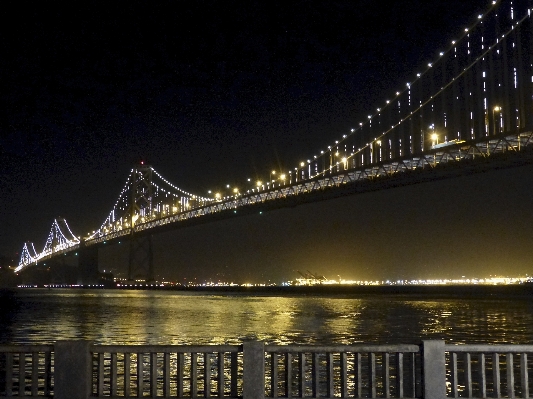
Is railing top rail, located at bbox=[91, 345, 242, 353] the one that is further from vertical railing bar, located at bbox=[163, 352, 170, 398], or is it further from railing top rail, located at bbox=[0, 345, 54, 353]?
railing top rail, located at bbox=[0, 345, 54, 353]

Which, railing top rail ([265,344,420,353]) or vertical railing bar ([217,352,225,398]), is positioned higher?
railing top rail ([265,344,420,353])

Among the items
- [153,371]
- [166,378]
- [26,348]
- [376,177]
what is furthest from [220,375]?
[376,177]

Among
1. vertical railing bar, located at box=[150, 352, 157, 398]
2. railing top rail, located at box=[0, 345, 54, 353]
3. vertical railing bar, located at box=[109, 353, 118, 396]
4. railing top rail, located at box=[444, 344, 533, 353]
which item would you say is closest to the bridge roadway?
railing top rail, located at box=[444, 344, 533, 353]

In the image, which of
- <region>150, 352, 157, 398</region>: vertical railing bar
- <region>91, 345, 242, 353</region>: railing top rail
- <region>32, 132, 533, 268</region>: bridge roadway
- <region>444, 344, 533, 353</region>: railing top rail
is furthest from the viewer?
<region>32, 132, 533, 268</region>: bridge roadway

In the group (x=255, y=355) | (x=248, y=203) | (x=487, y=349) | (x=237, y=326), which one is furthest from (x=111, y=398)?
(x=248, y=203)

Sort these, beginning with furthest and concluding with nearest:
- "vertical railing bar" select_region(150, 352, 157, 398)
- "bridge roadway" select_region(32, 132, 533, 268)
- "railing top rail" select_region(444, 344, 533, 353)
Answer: "bridge roadway" select_region(32, 132, 533, 268) < "vertical railing bar" select_region(150, 352, 157, 398) < "railing top rail" select_region(444, 344, 533, 353)

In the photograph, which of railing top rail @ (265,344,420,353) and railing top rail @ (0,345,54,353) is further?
railing top rail @ (0,345,54,353)

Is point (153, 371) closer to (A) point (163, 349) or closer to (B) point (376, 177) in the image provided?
(A) point (163, 349)

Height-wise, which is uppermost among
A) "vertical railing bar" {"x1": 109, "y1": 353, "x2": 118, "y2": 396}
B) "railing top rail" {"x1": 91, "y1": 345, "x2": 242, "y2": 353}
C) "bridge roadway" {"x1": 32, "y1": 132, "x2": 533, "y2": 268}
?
"bridge roadway" {"x1": 32, "y1": 132, "x2": 533, "y2": 268}

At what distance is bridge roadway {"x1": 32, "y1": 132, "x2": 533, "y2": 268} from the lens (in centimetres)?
4194

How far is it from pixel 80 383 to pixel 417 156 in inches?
1694

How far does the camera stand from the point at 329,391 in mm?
7809

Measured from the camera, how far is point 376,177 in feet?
177

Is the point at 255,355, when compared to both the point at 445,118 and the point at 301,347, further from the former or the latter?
the point at 445,118
